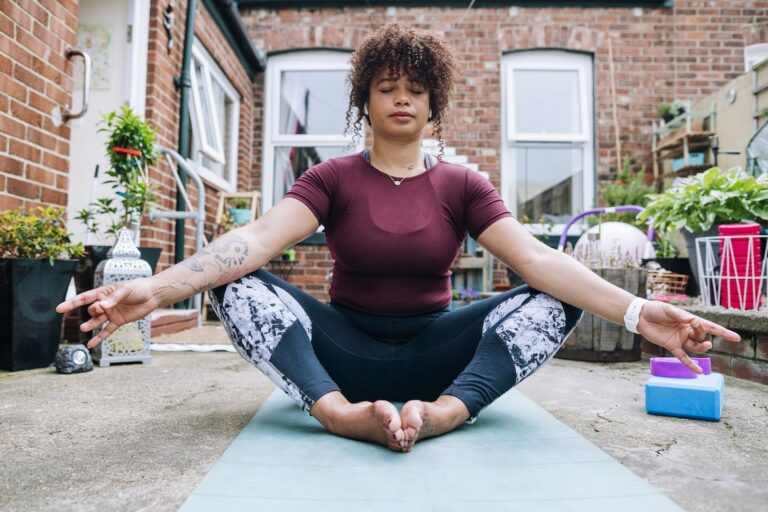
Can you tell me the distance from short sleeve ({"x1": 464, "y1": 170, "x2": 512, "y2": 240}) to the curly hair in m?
0.30

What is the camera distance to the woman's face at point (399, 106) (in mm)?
1541

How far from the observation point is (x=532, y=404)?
170 cm

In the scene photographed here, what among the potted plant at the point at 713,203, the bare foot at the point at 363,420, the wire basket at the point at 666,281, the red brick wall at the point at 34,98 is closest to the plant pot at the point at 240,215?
the red brick wall at the point at 34,98

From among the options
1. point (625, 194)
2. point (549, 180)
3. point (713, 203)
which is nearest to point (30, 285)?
point (713, 203)

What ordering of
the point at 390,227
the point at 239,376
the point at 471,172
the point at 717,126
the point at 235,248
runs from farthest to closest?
1. the point at 717,126
2. the point at 239,376
3. the point at 471,172
4. the point at 390,227
5. the point at 235,248

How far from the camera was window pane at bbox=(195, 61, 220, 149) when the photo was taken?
4.35 meters

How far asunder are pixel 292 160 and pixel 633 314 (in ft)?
15.8

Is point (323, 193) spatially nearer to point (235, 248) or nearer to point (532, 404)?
point (235, 248)

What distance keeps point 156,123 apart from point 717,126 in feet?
14.4

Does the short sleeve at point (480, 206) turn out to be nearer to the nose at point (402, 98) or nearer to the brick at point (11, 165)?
the nose at point (402, 98)

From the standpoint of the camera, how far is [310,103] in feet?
18.9

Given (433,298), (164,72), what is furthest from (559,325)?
(164,72)

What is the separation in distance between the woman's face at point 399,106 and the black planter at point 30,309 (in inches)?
55.4

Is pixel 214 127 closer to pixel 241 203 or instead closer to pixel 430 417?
pixel 241 203
